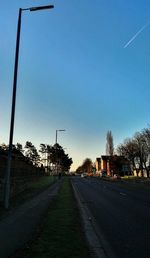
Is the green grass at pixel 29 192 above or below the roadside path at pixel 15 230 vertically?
above

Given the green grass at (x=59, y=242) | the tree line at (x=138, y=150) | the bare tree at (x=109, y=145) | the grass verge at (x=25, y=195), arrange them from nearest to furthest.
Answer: the green grass at (x=59, y=242) → the grass verge at (x=25, y=195) → the tree line at (x=138, y=150) → the bare tree at (x=109, y=145)

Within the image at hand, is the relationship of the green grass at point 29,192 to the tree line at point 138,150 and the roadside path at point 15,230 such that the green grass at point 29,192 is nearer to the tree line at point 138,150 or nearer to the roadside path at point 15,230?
the roadside path at point 15,230

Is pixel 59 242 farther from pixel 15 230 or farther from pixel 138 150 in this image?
pixel 138 150

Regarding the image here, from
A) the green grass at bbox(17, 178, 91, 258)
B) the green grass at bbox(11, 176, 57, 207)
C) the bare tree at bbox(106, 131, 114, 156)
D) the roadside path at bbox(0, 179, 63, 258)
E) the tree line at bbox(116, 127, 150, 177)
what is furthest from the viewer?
the bare tree at bbox(106, 131, 114, 156)

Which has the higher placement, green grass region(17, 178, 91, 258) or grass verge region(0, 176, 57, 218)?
grass verge region(0, 176, 57, 218)

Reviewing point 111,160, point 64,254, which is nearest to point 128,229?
point 64,254

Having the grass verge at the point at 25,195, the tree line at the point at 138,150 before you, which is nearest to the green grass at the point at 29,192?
the grass verge at the point at 25,195

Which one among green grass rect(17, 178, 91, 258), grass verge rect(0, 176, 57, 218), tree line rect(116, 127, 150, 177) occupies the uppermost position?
tree line rect(116, 127, 150, 177)

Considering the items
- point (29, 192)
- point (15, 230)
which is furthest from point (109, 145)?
point (15, 230)

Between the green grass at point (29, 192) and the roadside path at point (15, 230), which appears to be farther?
the green grass at point (29, 192)

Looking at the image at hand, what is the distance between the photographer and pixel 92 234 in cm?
1190

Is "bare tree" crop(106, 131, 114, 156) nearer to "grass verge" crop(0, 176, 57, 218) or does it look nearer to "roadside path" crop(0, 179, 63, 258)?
"grass verge" crop(0, 176, 57, 218)

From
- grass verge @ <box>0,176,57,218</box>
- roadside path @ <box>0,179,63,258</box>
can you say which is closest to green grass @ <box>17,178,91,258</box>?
roadside path @ <box>0,179,63,258</box>

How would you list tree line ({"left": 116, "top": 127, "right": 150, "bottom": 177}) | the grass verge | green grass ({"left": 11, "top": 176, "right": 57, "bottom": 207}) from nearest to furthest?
1. the grass verge
2. green grass ({"left": 11, "top": 176, "right": 57, "bottom": 207})
3. tree line ({"left": 116, "top": 127, "right": 150, "bottom": 177})
